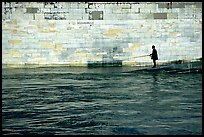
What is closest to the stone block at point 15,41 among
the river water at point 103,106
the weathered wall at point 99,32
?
the weathered wall at point 99,32

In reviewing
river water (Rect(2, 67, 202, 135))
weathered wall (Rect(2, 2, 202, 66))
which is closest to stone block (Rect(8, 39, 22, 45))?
weathered wall (Rect(2, 2, 202, 66))

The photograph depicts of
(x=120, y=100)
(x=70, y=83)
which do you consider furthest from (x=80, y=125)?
(x=70, y=83)

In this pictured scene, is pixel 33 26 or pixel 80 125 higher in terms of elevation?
pixel 33 26

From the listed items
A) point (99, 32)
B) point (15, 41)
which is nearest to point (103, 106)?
point (99, 32)

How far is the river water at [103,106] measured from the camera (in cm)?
659

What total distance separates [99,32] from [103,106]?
12444 mm

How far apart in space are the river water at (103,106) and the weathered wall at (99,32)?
20.9ft

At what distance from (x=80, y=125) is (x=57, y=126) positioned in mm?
403

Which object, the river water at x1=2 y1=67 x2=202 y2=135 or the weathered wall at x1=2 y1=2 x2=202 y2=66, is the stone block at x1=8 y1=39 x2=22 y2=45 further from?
the river water at x1=2 y1=67 x2=202 y2=135

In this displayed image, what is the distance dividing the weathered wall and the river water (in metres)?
6.37

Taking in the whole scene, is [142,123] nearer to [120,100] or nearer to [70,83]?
[120,100]

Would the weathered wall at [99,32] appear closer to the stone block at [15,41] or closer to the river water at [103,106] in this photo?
the stone block at [15,41]

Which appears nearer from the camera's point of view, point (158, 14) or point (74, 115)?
point (74, 115)

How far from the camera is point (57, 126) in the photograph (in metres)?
6.80
